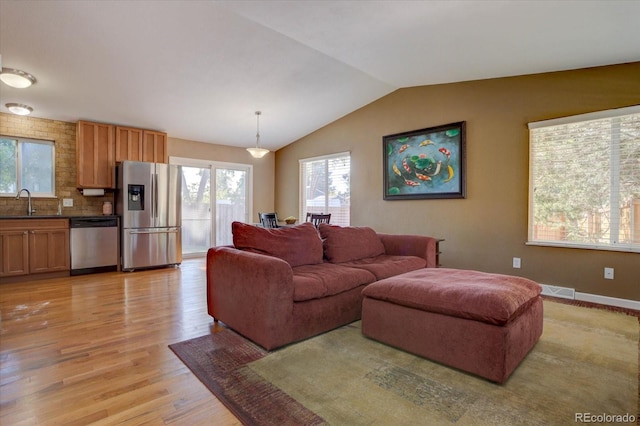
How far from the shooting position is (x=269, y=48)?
12.0 ft

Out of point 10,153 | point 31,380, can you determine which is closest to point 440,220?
point 31,380

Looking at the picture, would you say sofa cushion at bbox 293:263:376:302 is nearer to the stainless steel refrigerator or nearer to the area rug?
the area rug

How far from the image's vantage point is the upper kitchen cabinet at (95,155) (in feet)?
15.9

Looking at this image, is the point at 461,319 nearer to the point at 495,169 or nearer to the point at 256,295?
the point at 256,295

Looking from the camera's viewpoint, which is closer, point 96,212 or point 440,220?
point 440,220

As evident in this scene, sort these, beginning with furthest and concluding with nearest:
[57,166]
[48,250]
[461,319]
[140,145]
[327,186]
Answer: [327,186], [140,145], [57,166], [48,250], [461,319]

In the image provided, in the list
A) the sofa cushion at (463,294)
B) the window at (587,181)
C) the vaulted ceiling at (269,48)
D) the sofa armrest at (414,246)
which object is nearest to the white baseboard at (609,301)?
the window at (587,181)

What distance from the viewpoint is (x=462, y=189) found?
4.38m

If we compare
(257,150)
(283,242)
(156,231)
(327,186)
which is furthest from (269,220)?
(283,242)

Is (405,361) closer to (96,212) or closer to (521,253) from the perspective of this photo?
(521,253)

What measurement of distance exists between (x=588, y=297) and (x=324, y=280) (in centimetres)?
314

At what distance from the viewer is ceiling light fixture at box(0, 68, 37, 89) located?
135 inches

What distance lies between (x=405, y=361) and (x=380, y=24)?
2.92m

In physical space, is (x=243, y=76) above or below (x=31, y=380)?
above
